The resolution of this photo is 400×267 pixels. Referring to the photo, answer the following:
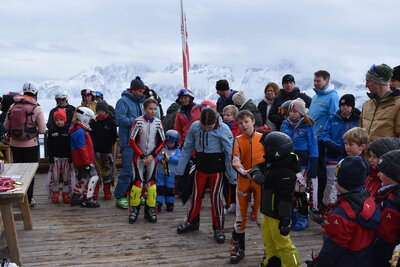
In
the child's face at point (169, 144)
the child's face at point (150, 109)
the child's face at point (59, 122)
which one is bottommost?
the child's face at point (169, 144)

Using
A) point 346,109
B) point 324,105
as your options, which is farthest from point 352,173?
point 324,105

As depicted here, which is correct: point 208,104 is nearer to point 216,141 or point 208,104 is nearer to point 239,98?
point 239,98

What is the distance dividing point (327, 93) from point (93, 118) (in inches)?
155

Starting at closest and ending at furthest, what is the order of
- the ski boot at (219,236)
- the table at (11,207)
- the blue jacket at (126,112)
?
1. the table at (11,207)
2. the ski boot at (219,236)
3. the blue jacket at (126,112)

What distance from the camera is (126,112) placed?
663 centimetres

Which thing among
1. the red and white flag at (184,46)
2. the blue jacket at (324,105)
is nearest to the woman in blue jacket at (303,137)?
the blue jacket at (324,105)

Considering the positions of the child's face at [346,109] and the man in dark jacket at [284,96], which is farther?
the man in dark jacket at [284,96]

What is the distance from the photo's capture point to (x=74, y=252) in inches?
191

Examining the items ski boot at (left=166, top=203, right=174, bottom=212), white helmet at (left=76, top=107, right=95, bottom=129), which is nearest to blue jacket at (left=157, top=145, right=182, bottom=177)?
ski boot at (left=166, top=203, right=174, bottom=212)

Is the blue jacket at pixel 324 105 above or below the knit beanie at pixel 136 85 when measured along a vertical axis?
below

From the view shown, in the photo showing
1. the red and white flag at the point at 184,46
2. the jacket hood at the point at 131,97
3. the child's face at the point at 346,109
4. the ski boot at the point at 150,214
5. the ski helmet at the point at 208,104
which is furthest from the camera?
the red and white flag at the point at 184,46

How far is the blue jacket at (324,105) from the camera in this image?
20.4 feet

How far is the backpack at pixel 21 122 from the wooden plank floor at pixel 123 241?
1323mm

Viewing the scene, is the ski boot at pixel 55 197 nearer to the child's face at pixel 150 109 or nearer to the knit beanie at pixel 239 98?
the child's face at pixel 150 109
